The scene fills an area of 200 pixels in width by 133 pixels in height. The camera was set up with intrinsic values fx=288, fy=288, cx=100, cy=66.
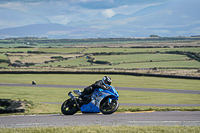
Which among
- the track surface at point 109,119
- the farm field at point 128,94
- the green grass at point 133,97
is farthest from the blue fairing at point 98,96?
the green grass at point 133,97

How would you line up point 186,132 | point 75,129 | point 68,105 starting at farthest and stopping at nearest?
1. point 68,105
2. point 75,129
3. point 186,132

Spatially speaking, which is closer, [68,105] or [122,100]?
[68,105]

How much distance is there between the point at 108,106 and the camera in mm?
15438

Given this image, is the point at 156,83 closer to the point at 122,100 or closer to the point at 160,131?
the point at 122,100

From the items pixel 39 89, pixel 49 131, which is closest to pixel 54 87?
pixel 39 89

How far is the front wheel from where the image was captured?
15311 mm

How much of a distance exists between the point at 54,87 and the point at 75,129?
38053 millimetres

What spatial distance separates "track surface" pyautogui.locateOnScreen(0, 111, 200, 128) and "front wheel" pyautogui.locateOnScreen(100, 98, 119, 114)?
0.98 feet

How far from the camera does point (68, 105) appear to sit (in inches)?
635

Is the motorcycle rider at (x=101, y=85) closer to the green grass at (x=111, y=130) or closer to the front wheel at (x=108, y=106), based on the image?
the front wheel at (x=108, y=106)

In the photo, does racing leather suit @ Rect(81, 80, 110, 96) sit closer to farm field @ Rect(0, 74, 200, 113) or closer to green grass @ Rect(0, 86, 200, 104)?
farm field @ Rect(0, 74, 200, 113)

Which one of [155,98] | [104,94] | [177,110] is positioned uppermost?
[104,94]

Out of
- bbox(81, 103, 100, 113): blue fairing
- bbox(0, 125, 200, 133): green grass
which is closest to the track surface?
bbox(81, 103, 100, 113): blue fairing

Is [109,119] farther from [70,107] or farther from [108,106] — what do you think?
[70,107]
